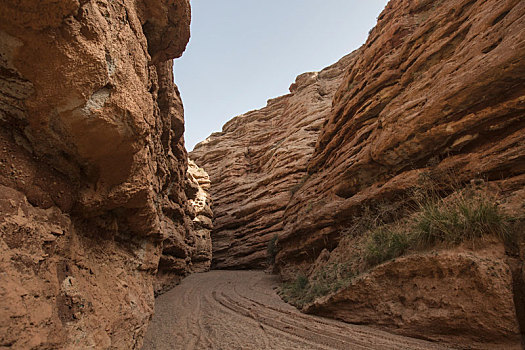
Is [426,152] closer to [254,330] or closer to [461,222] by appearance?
[461,222]

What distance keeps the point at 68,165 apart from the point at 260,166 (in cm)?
2408

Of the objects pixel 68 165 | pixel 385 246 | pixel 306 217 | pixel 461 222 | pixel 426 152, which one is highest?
pixel 68 165

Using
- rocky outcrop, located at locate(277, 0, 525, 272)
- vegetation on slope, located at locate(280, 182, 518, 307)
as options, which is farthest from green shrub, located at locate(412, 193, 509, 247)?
rocky outcrop, located at locate(277, 0, 525, 272)

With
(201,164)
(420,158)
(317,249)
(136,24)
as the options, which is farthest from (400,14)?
(201,164)

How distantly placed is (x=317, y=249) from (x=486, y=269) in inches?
257

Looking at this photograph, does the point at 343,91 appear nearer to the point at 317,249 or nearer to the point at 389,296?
the point at 317,249

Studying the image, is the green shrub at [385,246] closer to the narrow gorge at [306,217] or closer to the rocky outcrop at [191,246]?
the narrow gorge at [306,217]

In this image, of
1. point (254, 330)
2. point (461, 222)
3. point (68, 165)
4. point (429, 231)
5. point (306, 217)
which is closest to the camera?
point (68, 165)

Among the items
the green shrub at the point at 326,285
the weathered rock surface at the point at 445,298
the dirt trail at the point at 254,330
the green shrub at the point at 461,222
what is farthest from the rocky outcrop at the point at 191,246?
the green shrub at the point at 461,222

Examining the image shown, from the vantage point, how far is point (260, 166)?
2694 centimetres

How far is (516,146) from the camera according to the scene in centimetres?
439

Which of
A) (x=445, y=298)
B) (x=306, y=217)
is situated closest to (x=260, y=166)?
(x=306, y=217)

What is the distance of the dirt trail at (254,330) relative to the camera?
12.6 feet

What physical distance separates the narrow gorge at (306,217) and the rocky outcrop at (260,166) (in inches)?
295
